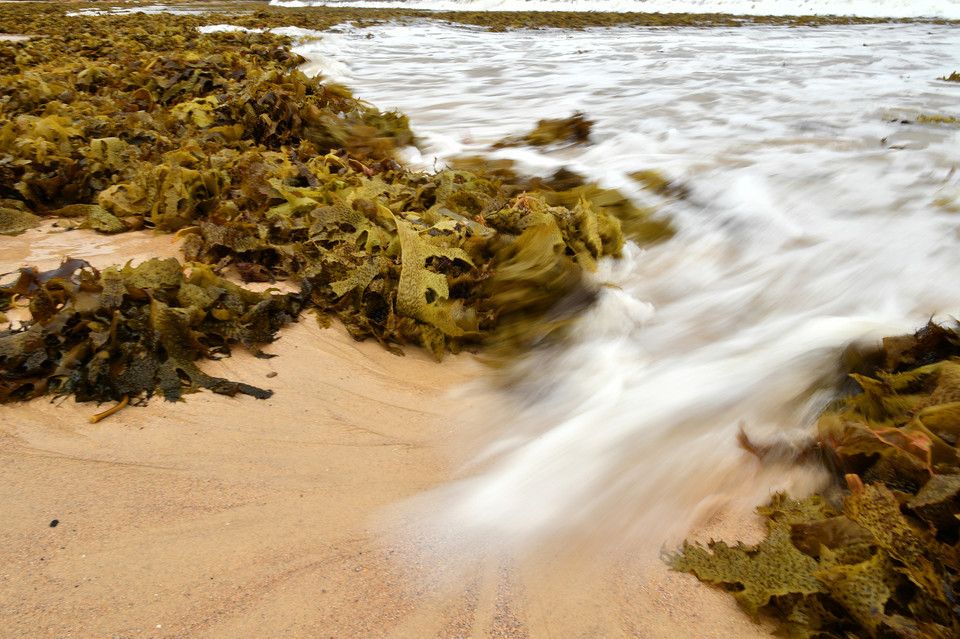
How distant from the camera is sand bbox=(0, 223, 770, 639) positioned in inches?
43.2

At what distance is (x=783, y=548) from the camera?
1.28 metres

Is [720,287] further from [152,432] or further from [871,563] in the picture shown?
[152,432]

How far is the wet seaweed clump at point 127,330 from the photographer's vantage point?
163 cm

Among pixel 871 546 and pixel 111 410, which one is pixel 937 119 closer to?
pixel 871 546

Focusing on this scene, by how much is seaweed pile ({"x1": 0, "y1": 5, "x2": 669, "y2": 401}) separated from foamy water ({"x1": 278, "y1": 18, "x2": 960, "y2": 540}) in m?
0.33

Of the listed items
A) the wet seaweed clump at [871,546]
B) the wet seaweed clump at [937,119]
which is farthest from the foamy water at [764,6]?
the wet seaweed clump at [871,546]

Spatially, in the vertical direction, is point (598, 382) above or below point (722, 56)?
below

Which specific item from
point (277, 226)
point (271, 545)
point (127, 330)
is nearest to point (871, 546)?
point (271, 545)

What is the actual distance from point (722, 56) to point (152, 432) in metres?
9.89

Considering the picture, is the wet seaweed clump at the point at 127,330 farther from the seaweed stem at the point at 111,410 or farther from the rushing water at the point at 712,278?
the rushing water at the point at 712,278

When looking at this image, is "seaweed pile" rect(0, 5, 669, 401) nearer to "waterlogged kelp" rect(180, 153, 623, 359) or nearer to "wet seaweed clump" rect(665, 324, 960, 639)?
"waterlogged kelp" rect(180, 153, 623, 359)

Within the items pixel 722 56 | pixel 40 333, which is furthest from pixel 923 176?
pixel 722 56

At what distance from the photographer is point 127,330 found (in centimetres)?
177

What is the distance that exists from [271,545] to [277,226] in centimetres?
153
